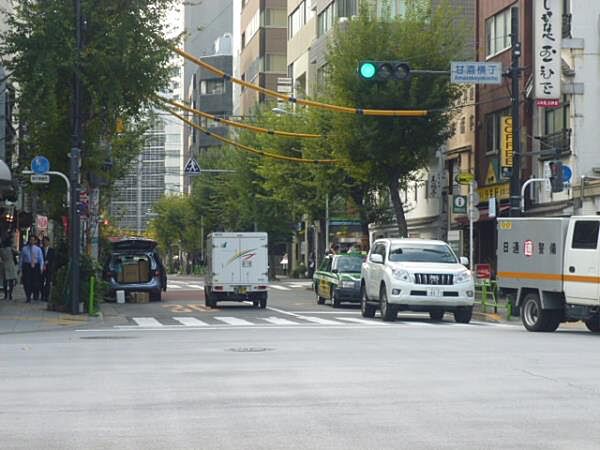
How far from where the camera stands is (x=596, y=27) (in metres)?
41.8

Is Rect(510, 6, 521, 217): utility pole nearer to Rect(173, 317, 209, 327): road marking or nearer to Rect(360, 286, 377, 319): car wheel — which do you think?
Rect(360, 286, 377, 319): car wheel

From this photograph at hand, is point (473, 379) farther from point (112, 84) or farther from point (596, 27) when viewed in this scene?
point (596, 27)

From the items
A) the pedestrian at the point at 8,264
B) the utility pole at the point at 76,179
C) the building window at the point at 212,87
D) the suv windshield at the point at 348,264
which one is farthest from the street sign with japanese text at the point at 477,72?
the building window at the point at 212,87

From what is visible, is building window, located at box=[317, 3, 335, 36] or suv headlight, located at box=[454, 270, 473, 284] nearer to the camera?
suv headlight, located at box=[454, 270, 473, 284]

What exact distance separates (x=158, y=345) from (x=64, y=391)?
724 centimetres

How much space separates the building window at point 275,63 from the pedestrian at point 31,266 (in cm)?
6519

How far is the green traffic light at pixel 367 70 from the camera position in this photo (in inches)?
1053

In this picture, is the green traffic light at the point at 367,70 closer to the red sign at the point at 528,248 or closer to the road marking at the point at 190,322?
the red sign at the point at 528,248

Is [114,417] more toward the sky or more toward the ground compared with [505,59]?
more toward the ground

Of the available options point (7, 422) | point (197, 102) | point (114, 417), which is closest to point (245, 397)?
point (114, 417)

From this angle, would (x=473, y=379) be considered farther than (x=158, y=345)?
No

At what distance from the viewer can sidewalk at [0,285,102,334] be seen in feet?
89.8

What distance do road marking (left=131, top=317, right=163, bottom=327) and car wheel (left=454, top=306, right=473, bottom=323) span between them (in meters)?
7.13

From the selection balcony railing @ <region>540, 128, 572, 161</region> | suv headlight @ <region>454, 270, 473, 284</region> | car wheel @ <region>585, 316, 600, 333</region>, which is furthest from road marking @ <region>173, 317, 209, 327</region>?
balcony railing @ <region>540, 128, 572, 161</region>
